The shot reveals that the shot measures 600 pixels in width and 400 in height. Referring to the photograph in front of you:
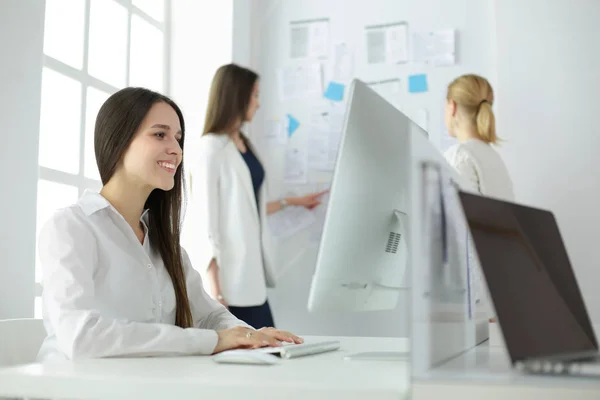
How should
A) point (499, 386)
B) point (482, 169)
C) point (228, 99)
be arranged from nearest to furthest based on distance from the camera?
1. point (499, 386)
2. point (482, 169)
3. point (228, 99)

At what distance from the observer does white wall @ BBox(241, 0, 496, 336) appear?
3.65m

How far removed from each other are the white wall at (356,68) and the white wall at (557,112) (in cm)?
14

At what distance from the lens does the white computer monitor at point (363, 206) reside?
1163 millimetres

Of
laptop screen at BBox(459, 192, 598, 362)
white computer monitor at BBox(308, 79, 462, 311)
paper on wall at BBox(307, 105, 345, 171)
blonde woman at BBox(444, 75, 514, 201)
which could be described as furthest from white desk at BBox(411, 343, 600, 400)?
paper on wall at BBox(307, 105, 345, 171)

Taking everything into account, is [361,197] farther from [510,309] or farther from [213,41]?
[213,41]

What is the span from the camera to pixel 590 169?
11.2ft

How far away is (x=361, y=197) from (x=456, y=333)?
0.26 metres

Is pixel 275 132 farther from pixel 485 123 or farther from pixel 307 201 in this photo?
pixel 485 123

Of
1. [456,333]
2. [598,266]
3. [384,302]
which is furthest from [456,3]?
[456,333]

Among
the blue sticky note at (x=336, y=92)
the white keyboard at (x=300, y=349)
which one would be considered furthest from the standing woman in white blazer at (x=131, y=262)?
the blue sticky note at (x=336, y=92)

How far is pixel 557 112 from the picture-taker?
3.47m

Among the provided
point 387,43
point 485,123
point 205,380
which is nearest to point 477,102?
point 485,123

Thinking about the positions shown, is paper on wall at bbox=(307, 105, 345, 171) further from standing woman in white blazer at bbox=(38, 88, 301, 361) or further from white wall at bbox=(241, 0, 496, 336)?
standing woman in white blazer at bbox=(38, 88, 301, 361)

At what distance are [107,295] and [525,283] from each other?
904 mm
